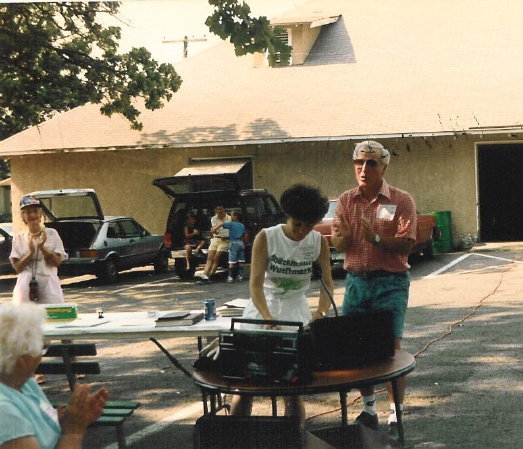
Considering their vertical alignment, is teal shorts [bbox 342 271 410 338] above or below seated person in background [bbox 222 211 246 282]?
above

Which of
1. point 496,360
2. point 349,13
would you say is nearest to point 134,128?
point 349,13

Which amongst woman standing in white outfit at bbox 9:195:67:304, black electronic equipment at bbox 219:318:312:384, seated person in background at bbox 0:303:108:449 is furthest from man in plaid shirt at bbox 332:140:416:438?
woman standing in white outfit at bbox 9:195:67:304

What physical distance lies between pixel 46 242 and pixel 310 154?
543 inches

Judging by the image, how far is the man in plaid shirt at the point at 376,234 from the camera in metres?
4.71

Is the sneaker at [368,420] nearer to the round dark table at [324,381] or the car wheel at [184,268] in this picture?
the round dark table at [324,381]

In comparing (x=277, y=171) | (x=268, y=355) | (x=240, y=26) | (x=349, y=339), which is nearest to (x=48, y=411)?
(x=268, y=355)

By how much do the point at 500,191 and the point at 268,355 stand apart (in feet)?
53.2

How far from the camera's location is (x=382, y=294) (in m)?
4.77

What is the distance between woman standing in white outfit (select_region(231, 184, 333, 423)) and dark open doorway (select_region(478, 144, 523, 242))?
13.6m

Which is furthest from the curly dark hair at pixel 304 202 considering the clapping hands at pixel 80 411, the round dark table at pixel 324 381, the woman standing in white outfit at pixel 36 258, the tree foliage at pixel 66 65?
the tree foliage at pixel 66 65

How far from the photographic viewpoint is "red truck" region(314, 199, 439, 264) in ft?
44.4

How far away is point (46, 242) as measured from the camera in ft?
21.5

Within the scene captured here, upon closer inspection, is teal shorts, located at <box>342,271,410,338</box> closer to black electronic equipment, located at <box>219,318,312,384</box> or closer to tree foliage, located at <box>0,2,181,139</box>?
black electronic equipment, located at <box>219,318,312,384</box>

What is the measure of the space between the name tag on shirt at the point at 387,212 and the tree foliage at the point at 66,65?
9.73 meters
